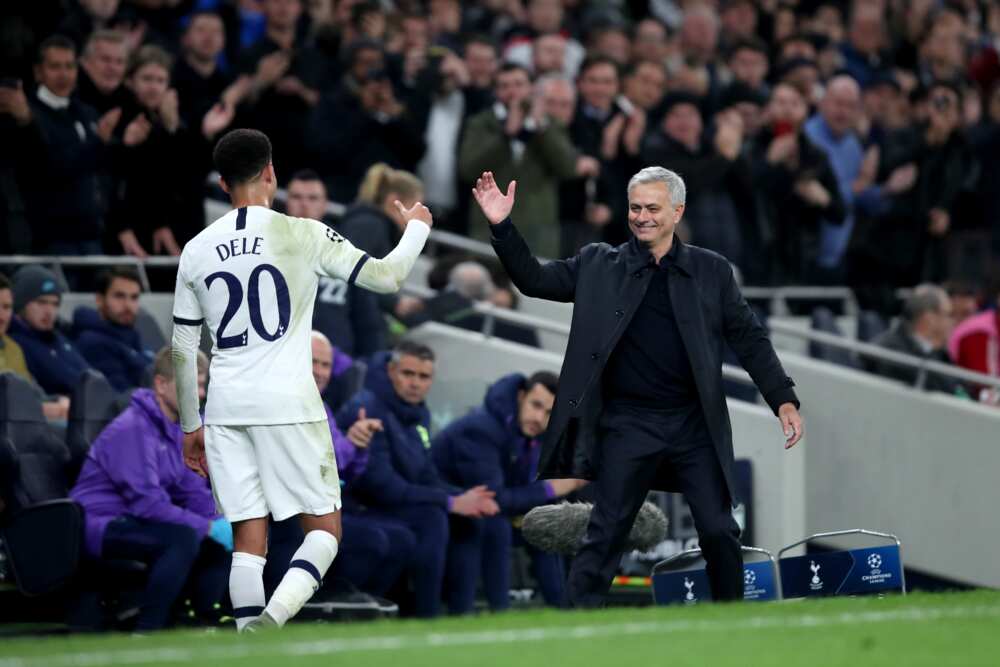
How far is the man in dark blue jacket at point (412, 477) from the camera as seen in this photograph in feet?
36.7

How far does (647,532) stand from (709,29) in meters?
9.77

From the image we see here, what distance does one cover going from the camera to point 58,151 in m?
12.5

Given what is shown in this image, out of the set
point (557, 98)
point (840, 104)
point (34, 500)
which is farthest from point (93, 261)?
point (840, 104)

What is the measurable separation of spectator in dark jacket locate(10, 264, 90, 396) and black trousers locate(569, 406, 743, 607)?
171 inches

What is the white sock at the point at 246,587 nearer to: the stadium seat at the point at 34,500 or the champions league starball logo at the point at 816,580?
the stadium seat at the point at 34,500

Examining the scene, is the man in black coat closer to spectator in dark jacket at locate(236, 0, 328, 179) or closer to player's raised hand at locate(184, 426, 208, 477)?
player's raised hand at locate(184, 426, 208, 477)

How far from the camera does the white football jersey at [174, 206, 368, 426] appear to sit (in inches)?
309

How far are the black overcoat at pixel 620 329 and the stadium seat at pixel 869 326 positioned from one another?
8.55m

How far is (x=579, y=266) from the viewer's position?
8.47m

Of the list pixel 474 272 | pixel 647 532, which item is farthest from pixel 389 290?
pixel 474 272

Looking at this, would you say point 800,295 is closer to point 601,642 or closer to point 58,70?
point 58,70

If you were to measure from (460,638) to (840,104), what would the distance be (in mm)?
11571

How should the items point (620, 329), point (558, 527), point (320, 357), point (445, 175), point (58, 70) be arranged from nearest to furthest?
1. point (620, 329)
2. point (558, 527)
3. point (320, 357)
4. point (58, 70)
5. point (445, 175)

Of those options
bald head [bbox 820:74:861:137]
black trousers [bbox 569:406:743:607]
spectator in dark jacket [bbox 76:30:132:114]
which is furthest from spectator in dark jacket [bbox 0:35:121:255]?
bald head [bbox 820:74:861:137]
